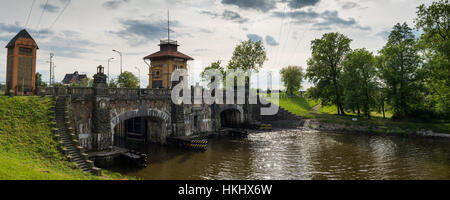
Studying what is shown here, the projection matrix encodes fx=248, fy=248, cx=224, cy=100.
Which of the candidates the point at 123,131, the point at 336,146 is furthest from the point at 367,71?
the point at 123,131

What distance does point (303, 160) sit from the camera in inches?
897

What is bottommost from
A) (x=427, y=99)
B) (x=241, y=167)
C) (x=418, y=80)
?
(x=241, y=167)

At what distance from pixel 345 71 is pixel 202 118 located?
88.8ft

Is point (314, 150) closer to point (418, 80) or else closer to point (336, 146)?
point (336, 146)

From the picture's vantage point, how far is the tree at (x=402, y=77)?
125 feet

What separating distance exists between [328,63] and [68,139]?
4570 centimetres

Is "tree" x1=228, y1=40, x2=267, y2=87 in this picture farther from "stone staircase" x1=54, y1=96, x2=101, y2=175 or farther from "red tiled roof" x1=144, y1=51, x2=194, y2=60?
"stone staircase" x1=54, y1=96, x2=101, y2=175

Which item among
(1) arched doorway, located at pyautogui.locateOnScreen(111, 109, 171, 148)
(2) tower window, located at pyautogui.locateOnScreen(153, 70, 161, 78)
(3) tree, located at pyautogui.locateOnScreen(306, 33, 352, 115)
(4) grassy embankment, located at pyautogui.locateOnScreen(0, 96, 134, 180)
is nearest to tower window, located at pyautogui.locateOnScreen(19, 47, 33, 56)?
(4) grassy embankment, located at pyautogui.locateOnScreen(0, 96, 134, 180)

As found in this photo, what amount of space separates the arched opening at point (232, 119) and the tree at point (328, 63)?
17207 millimetres

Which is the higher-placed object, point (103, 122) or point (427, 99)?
point (427, 99)

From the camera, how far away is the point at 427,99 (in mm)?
36688

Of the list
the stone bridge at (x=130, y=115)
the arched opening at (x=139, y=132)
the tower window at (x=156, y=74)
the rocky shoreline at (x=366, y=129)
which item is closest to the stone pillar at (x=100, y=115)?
the stone bridge at (x=130, y=115)

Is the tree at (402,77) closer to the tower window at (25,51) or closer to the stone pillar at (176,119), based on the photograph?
the stone pillar at (176,119)

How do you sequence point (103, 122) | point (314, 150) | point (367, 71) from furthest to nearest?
point (367, 71) → point (314, 150) → point (103, 122)
